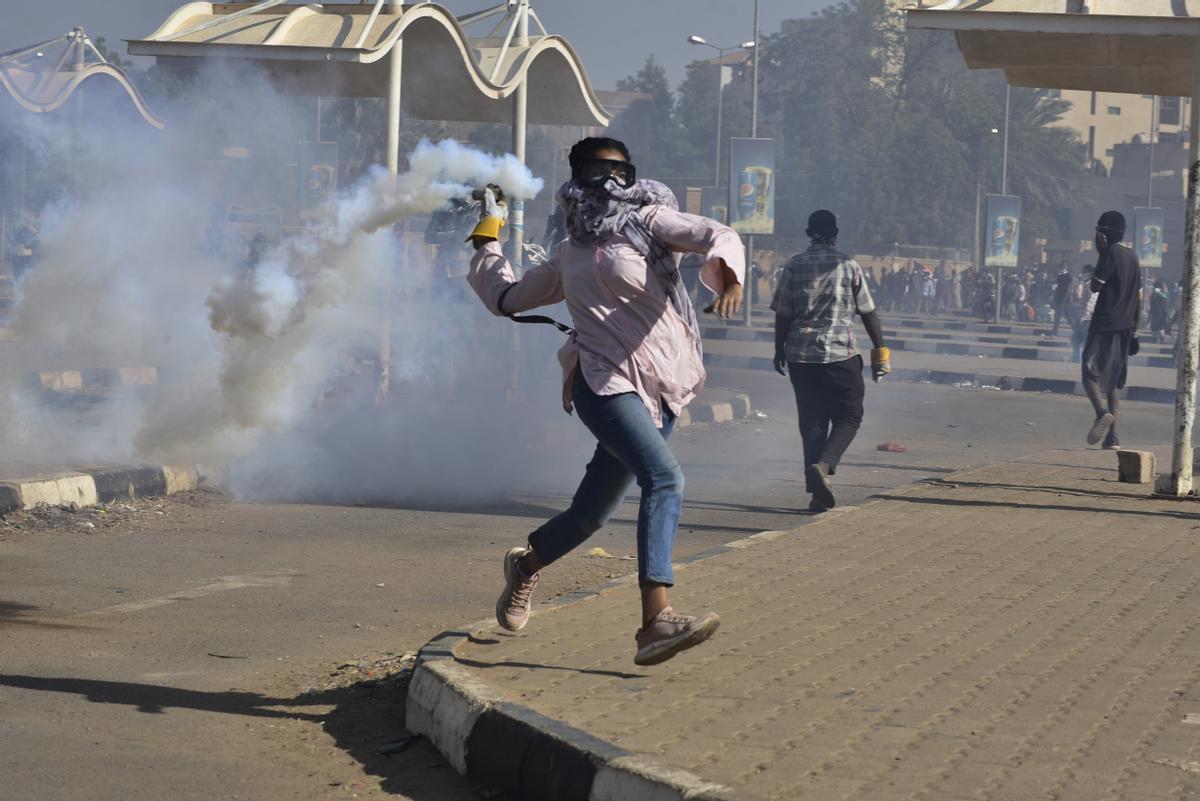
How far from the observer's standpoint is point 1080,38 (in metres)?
9.33

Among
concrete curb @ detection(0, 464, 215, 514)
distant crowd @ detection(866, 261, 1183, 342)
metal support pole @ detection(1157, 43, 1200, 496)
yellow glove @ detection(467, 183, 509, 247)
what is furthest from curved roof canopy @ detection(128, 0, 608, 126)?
distant crowd @ detection(866, 261, 1183, 342)

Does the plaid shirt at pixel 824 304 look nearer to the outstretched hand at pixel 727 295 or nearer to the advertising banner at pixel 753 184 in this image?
the outstretched hand at pixel 727 295

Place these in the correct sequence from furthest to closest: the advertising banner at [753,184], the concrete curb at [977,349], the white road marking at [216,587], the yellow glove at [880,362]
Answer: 1. the advertising banner at [753,184]
2. the concrete curb at [977,349]
3. the yellow glove at [880,362]
4. the white road marking at [216,587]

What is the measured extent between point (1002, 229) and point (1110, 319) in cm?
2908

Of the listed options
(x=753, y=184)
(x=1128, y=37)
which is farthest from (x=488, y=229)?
(x=753, y=184)

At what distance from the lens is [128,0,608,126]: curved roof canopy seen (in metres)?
12.3

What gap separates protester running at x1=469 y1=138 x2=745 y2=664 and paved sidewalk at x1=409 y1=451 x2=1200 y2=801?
31 centimetres

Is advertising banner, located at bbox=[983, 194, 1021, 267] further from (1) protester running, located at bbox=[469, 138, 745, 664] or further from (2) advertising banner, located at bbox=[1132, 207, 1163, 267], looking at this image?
(1) protester running, located at bbox=[469, 138, 745, 664]

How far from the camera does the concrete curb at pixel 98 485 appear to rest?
27.4 feet

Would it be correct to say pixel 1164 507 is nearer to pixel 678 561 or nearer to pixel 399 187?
pixel 678 561

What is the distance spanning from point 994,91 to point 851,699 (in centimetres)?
9022

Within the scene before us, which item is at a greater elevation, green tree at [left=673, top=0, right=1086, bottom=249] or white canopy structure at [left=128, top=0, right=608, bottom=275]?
green tree at [left=673, top=0, right=1086, bottom=249]

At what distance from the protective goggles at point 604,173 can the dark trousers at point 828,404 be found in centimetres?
460

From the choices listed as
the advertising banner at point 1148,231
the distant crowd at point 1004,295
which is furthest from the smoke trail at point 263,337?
the advertising banner at point 1148,231
